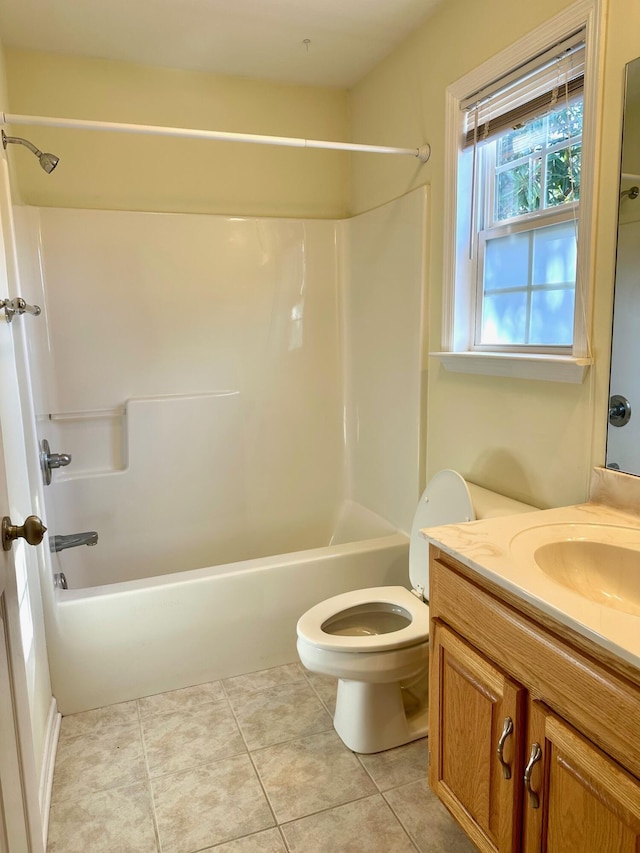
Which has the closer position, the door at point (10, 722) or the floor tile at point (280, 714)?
the door at point (10, 722)

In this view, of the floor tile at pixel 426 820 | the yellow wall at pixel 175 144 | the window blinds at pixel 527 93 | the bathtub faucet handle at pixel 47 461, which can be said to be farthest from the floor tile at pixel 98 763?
the window blinds at pixel 527 93

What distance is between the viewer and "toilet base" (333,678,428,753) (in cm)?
185

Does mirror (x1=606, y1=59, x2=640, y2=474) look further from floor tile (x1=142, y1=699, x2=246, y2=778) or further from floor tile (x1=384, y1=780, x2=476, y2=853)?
floor tile (x1=142, y1=699, x2=246, y2=778)

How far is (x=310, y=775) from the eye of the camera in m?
1.78

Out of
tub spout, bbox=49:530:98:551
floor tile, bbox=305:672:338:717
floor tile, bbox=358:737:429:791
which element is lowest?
floor tile, bbox=358:737:429:791

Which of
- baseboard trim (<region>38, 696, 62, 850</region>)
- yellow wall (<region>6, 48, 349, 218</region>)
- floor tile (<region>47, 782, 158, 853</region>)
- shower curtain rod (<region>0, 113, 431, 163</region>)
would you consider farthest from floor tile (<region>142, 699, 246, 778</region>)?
yellow wall (<region>6, 48, 349, 218</region>)

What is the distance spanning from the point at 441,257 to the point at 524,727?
153 cm

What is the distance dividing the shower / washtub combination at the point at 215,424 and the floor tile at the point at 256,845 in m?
0.72

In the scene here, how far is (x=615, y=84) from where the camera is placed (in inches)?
55.2

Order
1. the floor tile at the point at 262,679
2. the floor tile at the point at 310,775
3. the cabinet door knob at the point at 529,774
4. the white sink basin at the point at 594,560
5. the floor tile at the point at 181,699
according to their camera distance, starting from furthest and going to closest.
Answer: the floor tile at the point at 262,679
the floor tile at the point at 181,699
the floor tile at the point at 310,775
the white sink basin at the point at 594,560
the cabinet door knob at the point at 529,774

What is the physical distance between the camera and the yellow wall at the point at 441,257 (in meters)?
1.45

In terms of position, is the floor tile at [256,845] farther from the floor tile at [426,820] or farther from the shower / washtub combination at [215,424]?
the shower / washtub combination at [215,424]

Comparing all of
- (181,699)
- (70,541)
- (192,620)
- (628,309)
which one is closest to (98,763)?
(181,699)

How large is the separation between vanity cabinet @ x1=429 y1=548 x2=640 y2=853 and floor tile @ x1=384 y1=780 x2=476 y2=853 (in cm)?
21
